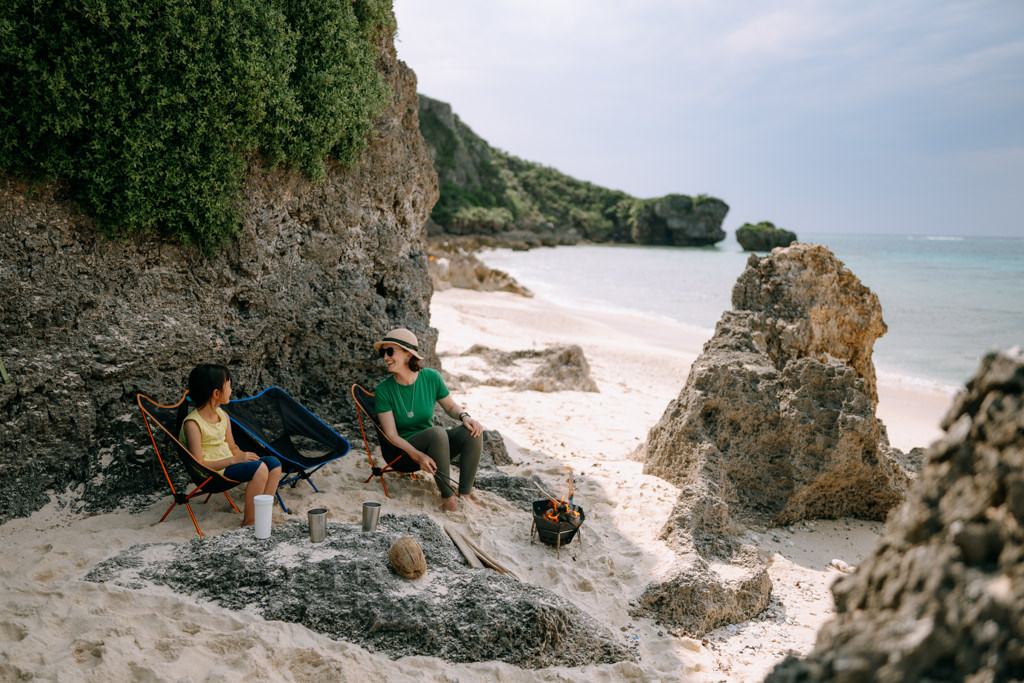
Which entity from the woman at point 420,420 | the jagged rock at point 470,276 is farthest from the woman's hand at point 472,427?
the jagged rock at point 470,276

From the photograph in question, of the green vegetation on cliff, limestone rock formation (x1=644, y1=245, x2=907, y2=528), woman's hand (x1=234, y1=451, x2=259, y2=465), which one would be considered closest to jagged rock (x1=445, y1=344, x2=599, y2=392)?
limestone rock formation (x1=644, y1=245, x2=907, y2=528)

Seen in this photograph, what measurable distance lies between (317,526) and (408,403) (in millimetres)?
1425

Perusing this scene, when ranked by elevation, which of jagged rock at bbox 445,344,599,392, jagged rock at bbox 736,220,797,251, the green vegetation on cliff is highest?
jagged rock at bbox 736,220,797,251

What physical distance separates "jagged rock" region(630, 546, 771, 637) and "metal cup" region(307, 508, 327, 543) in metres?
2.00

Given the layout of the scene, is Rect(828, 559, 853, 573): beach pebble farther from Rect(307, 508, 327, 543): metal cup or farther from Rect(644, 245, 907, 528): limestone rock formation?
Rect(307, 508, 327, 543): metal cup

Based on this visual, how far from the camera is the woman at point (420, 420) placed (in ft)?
16.4

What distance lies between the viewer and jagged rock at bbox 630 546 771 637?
419cm

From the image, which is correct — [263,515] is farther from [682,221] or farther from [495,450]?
[682,221]

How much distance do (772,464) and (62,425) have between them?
5.51m

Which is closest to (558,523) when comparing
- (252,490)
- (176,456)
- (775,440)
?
(252,490)

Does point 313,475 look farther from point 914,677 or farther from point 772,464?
point 914,677

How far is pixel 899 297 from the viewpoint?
1145 inches

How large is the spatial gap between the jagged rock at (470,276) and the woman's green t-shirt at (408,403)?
17990 mm

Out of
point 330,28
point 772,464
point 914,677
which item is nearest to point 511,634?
point 914,677
